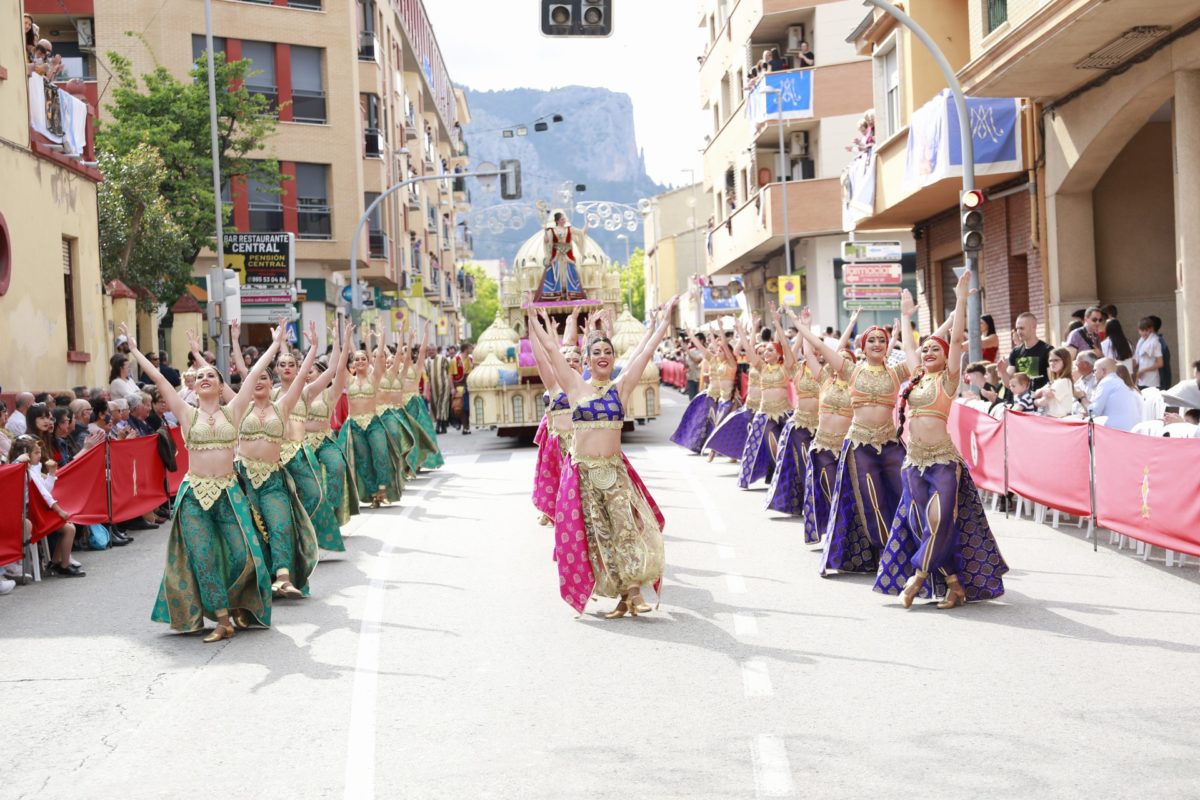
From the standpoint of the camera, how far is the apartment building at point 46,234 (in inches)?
827

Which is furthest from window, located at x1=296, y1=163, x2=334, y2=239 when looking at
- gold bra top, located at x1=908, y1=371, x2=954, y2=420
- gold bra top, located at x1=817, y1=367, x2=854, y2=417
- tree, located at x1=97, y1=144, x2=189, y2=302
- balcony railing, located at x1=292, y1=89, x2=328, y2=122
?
gold bra top, located at x1=908, y1=371, x2=954, y2=420

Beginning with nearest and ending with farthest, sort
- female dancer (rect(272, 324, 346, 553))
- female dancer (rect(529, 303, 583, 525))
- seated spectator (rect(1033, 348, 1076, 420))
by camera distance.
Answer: female dancer (rect(272, 324, 346, 553))
female dancer (rect(529, 303, 583, 525))
seated spectator (rect(1033, 348, 1076, 420))

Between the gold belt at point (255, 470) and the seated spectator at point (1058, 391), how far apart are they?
787 cm

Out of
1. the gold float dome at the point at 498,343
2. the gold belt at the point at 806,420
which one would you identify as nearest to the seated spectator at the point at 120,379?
the gold belt at the point at 806,420

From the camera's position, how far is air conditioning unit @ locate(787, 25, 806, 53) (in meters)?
41.4

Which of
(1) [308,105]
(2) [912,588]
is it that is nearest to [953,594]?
(2) [912,588]

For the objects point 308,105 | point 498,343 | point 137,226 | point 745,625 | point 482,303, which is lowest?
point 745,625

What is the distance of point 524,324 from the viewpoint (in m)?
31.2

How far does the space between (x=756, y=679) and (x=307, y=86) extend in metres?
38.9

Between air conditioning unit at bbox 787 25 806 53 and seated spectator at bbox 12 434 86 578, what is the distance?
1238 inches

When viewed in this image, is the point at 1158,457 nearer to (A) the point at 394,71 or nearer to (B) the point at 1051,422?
(B) the point at 1051,422

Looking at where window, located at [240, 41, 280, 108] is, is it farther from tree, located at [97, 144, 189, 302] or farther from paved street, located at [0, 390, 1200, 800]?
paved street, located at [0, 390, 1200, 800]

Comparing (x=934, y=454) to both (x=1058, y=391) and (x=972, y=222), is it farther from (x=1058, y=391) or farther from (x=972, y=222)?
(x=972, y=222)

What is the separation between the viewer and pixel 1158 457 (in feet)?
36.4
